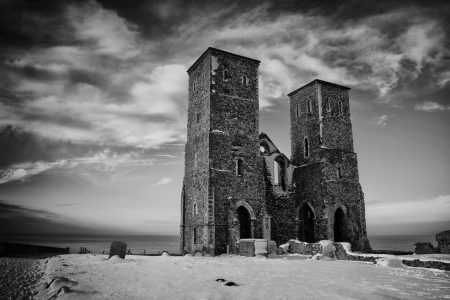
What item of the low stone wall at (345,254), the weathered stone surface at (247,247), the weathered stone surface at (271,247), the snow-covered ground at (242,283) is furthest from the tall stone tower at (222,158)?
the snow-covered ground at (242,283)

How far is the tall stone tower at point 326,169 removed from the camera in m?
26.5

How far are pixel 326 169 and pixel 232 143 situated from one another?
796 centimetres

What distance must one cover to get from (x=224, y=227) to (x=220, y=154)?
502cm

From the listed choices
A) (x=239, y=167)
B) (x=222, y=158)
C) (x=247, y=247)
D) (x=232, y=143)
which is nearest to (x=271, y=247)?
(x=247, y=247)

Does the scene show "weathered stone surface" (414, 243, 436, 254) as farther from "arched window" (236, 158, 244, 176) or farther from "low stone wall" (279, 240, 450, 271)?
"arched window" (236, 158, 244, 176)

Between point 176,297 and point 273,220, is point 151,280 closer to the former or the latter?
point 176,297

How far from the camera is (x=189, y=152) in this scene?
26.6 metres

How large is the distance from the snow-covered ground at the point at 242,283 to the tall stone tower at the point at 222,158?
30.9 feet

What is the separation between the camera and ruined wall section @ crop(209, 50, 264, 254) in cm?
2330

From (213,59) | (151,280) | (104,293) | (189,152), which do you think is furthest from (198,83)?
(104,293)

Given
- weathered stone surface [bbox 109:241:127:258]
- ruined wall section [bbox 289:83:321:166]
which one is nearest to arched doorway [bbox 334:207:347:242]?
ruined wall section [bbox 289:83:321:166]

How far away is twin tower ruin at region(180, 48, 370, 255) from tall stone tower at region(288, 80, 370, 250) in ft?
0.26

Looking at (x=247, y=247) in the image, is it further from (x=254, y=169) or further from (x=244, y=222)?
(x=254, y=169)

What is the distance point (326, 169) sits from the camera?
27.0 m
